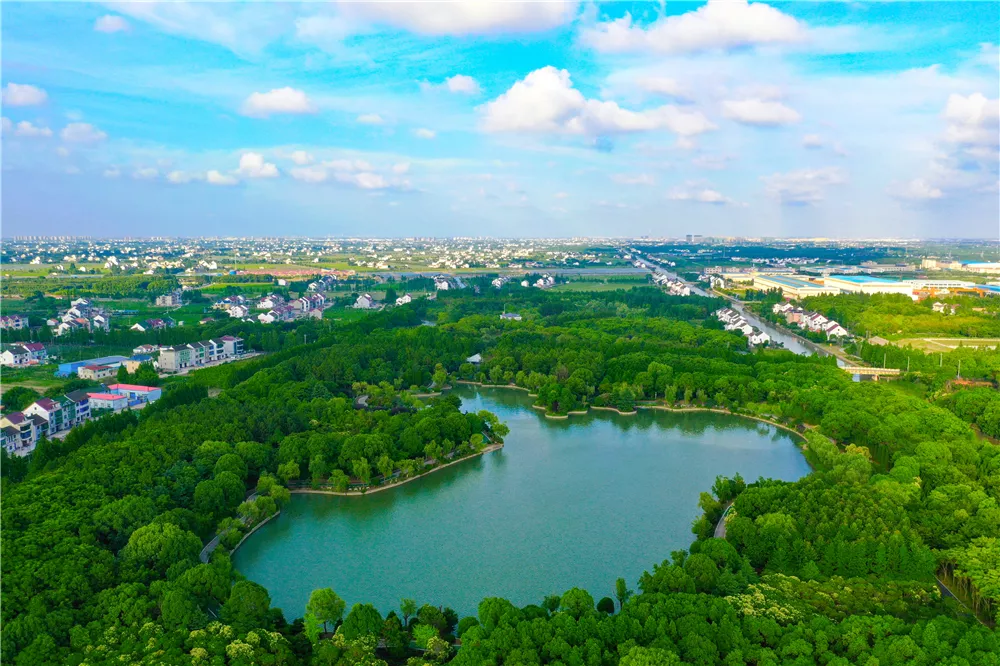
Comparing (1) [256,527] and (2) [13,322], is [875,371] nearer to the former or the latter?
A: (1) [256,527]

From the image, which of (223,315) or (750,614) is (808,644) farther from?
(223,315)

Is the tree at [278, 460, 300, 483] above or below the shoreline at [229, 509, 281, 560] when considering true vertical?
above

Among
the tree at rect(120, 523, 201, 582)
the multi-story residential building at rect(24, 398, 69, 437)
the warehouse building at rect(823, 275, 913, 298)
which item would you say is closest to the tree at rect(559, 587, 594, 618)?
the tree at rect(120, 523, 201, 582)

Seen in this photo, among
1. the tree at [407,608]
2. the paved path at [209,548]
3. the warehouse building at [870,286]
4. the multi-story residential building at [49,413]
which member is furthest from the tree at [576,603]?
the warehouse building at [870,286]

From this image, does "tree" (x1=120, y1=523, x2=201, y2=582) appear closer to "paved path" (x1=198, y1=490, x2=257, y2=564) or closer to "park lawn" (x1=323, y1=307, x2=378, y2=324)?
"paved path" (x1=198, y1=490, x2=257, y2=564)

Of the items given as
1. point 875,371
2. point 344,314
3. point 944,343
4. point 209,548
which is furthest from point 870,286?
point 209,548

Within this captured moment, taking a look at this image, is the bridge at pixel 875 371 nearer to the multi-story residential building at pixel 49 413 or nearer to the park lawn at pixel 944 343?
the park lawn at pixel 944 343
